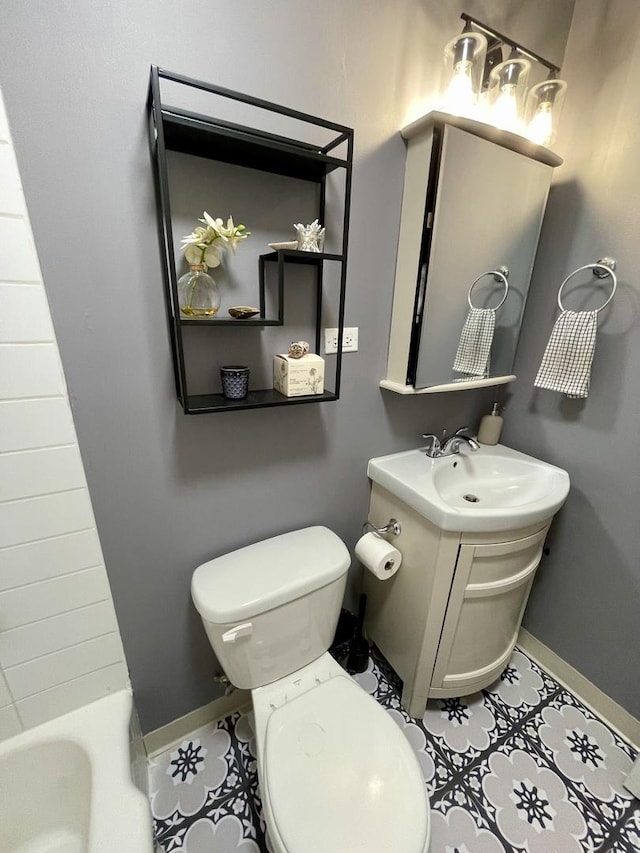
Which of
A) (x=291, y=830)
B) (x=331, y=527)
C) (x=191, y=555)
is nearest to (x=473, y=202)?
(x=331, y=527)

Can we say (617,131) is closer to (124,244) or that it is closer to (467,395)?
(467,395)

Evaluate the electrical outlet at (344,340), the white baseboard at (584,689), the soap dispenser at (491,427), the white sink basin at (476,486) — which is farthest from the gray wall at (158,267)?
the white baseboard at (584,689)

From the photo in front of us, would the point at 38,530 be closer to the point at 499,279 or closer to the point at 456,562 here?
the point at 456,562

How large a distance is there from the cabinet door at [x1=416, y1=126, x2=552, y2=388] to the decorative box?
0.36 metres

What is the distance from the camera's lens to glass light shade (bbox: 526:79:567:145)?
110cm

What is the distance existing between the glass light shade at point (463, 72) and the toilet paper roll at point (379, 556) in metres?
1.31

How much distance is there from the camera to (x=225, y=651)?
0.97 m

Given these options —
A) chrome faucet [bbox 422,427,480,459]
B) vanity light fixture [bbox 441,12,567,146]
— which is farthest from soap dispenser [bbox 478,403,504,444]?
vanity light fixture [bbox 441,12,567,146]

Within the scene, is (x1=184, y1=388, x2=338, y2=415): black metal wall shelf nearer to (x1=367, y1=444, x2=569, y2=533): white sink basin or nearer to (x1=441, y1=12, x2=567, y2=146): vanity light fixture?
(x1=367, y1=444, x2=569, y2=533): white sink basin

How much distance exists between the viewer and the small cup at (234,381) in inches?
36.0

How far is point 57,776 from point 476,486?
1533 millimetres

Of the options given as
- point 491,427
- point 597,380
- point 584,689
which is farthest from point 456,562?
point 584,689

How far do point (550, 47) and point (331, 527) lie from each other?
1.80m

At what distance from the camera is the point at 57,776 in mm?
920
